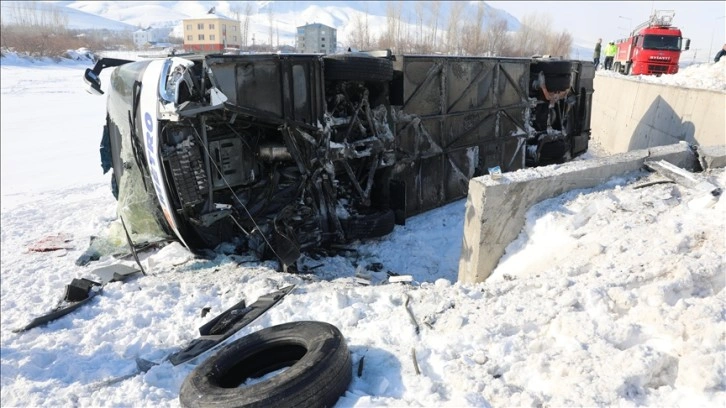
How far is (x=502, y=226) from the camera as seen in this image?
16.4 feet

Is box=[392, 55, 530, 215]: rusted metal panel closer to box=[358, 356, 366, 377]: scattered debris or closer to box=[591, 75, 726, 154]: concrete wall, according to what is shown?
box=[591, 75, 726, 154]: concrete wall

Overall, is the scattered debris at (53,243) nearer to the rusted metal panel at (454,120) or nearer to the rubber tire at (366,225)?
the rubber tire at (366,225)

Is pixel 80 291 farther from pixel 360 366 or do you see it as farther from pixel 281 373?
pixel 360 366

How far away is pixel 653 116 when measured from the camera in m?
11.2

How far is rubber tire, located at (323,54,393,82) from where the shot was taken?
22.6 ft

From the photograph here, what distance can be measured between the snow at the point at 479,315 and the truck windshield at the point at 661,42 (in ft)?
65.0

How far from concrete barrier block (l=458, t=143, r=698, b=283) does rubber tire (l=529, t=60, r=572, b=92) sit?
576 cm

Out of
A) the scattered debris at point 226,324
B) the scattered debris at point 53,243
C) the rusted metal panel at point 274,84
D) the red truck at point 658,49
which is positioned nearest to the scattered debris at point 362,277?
the scattered debris at point 226,324

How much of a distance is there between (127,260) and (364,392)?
4772mm

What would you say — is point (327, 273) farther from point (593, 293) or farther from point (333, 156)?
point (593, 293)

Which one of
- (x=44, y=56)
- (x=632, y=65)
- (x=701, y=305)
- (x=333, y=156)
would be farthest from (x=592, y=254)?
(x=44, y=56)

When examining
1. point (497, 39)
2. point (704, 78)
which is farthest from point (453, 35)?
point (704, 78)

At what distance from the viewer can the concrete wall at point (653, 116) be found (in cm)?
848

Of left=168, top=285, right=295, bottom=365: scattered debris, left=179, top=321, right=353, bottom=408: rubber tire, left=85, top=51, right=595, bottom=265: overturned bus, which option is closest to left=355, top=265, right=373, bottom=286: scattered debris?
left=85, top=51, right=595, bottom=265: overturned bus
